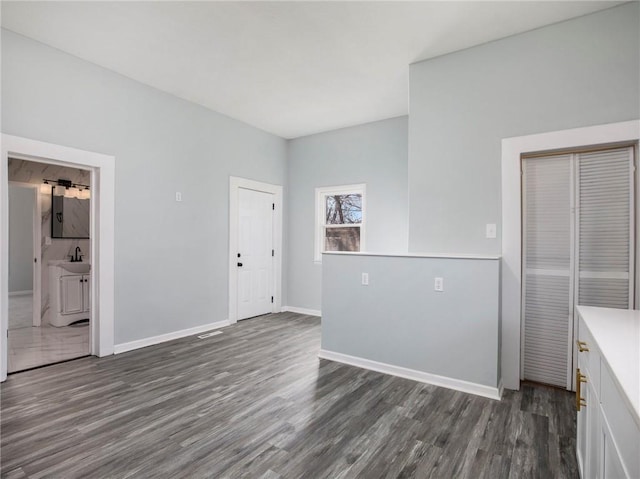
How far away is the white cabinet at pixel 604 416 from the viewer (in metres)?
0.89

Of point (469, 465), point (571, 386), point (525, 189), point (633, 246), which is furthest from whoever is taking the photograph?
point (525, 189)

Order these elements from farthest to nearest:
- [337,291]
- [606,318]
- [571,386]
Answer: [337,291], [571,386], [606,318]

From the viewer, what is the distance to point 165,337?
400 centimetres

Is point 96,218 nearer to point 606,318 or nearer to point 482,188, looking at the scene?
point 482,188

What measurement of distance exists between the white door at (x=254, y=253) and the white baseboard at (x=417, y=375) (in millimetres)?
2038

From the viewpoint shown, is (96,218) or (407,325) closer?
(407,325)

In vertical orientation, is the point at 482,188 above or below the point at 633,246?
above

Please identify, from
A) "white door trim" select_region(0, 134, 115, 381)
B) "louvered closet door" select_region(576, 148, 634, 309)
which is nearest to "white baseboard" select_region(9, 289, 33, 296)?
"white door trim" select_region(0, 134, 115, 381)

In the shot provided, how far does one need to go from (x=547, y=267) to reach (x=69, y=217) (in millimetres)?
6528

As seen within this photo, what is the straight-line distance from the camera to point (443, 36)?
9.57 feet

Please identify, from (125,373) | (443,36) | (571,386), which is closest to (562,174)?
(443,36)

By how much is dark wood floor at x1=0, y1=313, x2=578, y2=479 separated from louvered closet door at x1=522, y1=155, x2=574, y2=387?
0.26 meters

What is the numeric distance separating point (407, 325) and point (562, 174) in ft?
6.03

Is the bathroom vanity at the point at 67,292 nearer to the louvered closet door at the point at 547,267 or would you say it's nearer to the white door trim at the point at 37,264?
the white door trim at the point at 37,264
